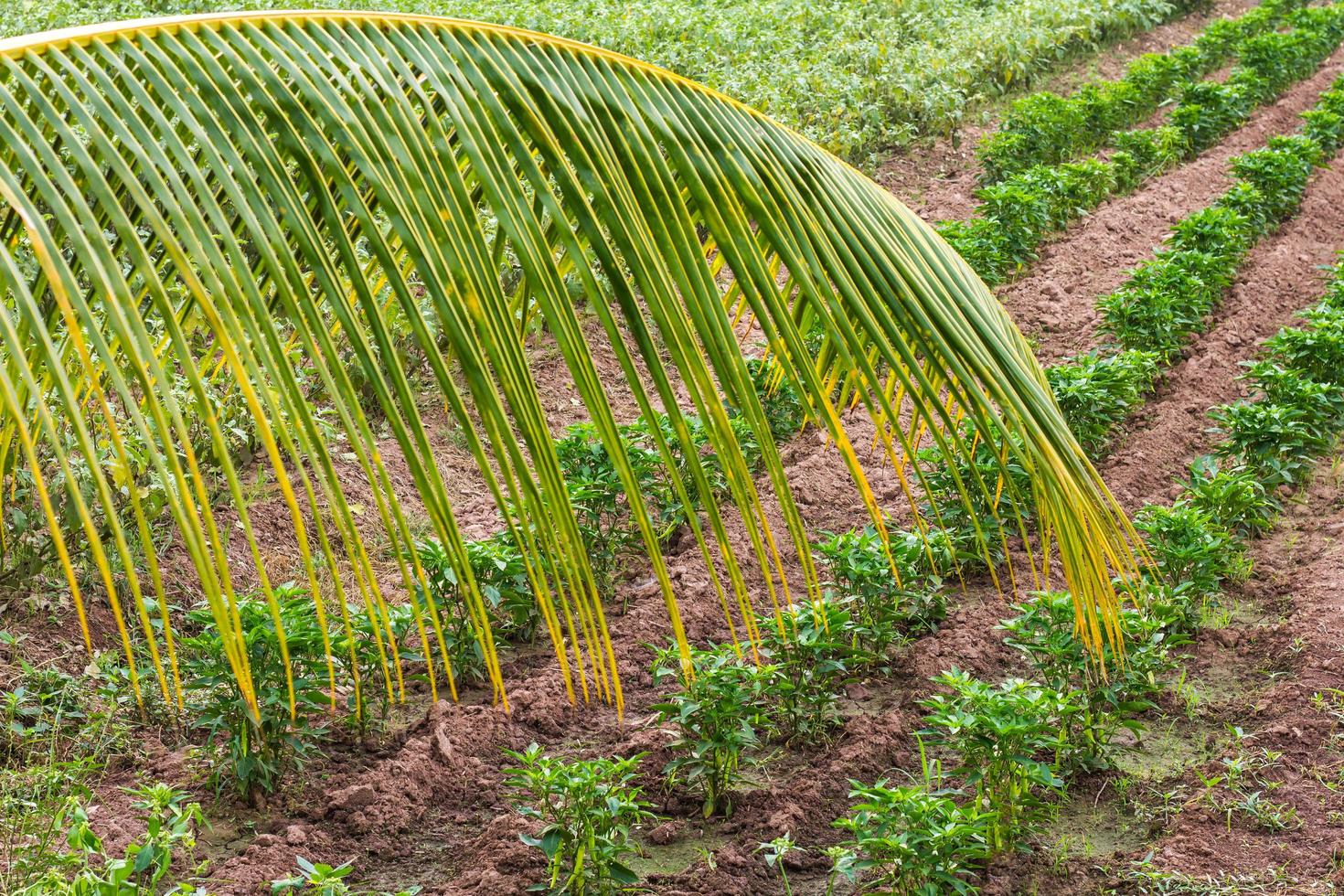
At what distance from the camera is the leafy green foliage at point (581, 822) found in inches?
120

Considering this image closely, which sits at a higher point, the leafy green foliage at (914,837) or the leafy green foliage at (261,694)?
the leafy green foliage at (261,694)

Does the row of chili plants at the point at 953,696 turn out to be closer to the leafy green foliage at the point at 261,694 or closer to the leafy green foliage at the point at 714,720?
the leafy green foliage at the point at 714,720

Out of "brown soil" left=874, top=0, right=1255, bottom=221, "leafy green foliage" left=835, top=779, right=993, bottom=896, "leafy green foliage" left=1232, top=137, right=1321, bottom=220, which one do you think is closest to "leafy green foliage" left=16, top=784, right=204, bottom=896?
"leafy green foliage" left=835, top=779, right=993, bottom=896

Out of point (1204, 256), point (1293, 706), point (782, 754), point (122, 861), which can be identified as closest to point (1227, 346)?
point (1204, 256)

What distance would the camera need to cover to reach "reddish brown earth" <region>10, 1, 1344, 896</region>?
3.31 m

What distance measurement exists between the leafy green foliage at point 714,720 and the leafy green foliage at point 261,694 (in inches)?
38.8

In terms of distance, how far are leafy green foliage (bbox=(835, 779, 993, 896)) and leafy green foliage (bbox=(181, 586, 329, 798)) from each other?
4.83ft

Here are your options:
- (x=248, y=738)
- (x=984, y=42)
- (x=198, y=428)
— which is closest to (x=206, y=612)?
(x=248, y=738)

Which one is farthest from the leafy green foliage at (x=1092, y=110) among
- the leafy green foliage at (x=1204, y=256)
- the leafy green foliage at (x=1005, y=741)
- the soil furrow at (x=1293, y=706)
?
the leafy green foliage at (x=1005, y=741)

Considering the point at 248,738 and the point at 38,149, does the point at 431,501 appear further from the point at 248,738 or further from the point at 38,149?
the point at 248,738

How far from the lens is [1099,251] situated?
27.6 feet

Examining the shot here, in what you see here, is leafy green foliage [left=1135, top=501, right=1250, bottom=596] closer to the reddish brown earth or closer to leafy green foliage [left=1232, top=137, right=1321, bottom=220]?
the reddish brown earth

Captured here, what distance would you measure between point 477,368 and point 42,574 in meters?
3.93

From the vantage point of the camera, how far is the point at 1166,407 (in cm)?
624
